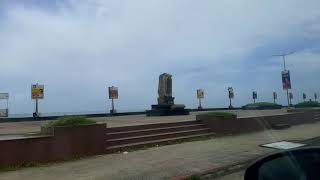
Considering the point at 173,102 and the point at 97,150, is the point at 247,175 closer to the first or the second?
the point at 97,150

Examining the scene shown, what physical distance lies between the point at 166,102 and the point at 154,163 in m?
23.1

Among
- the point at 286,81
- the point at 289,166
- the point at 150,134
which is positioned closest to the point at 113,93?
the point at 286,81

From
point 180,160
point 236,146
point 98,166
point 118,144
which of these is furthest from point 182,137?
point 98,166

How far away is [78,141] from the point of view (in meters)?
16.3

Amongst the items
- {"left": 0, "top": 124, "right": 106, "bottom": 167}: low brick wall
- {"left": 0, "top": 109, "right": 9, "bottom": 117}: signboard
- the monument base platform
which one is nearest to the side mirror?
{"left": 0, "top": 124, "right": 106, "bottom": 167}: low brick wall

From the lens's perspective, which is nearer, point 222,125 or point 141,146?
point 141,146

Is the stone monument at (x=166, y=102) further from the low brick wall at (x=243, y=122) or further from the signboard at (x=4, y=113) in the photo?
the signboard at (x=4, y=113)

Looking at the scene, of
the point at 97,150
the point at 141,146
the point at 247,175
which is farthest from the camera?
the point at 141,146

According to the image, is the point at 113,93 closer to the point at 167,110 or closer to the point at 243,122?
the point at 167,110

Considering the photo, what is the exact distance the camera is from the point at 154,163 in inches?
576

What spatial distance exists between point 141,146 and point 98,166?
4249mm

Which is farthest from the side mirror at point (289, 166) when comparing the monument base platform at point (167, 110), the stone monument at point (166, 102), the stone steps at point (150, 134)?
the stone monument at point (166, 102)

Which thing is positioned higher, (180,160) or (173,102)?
(173,102)

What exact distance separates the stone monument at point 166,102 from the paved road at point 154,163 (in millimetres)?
16590
